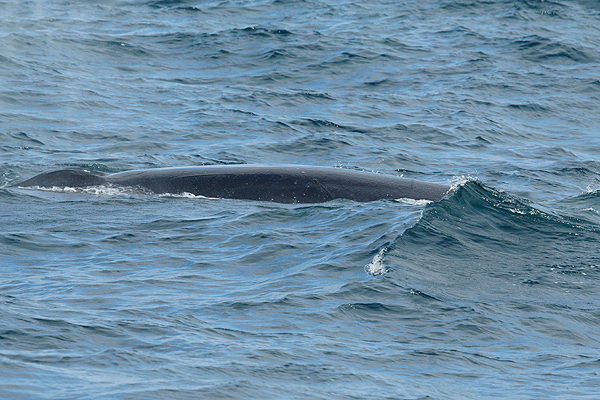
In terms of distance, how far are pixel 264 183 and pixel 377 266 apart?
354 cm

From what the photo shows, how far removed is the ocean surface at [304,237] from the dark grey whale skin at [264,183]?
0.89 feet

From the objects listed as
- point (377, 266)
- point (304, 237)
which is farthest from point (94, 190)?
point (377, 266)

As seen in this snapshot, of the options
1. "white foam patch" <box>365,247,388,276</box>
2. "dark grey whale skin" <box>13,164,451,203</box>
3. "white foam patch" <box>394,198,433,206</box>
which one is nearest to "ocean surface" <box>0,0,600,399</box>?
"white foam patch" <box>365,247,388,276</box>

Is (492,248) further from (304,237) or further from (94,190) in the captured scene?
(94,190)

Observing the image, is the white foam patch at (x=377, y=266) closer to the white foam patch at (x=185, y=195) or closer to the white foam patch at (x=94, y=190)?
the white foam patch at (x=185, y=195)

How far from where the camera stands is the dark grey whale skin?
12.6 metres

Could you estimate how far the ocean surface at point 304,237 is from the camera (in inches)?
285

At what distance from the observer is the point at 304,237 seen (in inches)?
430

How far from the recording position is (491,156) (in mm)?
17922

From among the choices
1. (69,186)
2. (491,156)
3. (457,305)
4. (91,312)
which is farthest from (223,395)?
(491,156)

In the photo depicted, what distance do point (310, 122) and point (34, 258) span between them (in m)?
10.4

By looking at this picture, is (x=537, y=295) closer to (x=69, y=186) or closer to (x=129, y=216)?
(x=129, y=216)

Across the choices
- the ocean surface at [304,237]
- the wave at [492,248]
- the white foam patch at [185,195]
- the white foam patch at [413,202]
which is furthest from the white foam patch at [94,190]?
the wave at [492,248]

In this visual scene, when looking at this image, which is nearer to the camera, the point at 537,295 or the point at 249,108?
the point at 537,295
